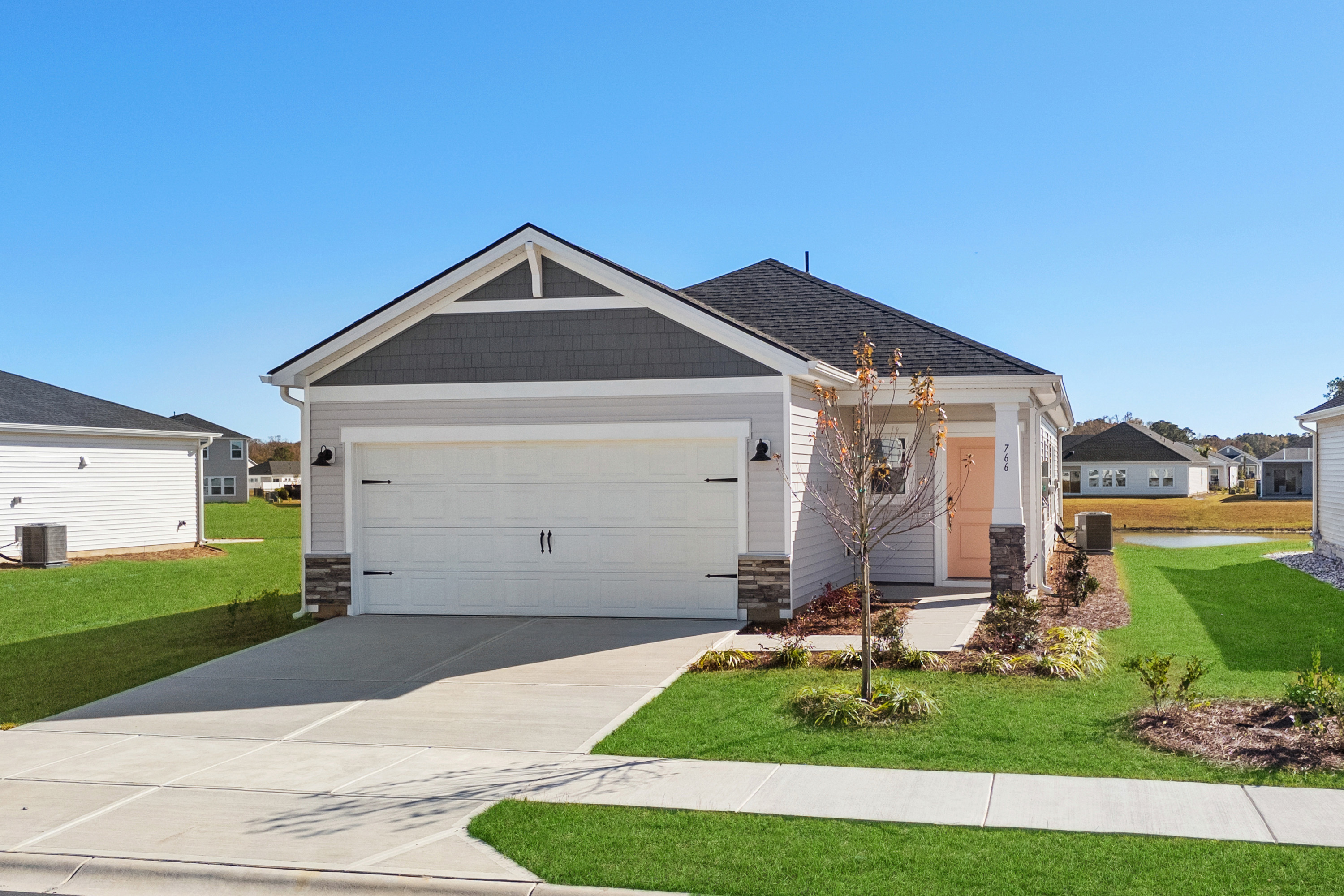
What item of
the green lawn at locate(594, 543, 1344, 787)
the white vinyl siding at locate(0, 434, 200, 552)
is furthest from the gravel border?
the white vinyl siding at locate(0, 434, 200, 552)

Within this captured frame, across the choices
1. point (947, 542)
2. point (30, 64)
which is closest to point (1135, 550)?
point (947, 542)

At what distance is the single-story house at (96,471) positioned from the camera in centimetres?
2377

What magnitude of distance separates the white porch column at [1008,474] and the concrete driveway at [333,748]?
4317mm

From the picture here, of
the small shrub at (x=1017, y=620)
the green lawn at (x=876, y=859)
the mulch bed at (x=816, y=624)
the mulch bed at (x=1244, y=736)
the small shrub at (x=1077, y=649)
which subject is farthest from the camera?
the mulch bed at (x=816, y=624)

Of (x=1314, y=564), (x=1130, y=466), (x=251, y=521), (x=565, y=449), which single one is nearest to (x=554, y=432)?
(x=565, y=449)

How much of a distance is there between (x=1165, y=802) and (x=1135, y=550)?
2062cm

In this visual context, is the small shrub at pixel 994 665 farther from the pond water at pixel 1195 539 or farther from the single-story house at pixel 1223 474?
the single-story house at pixel 1223 474

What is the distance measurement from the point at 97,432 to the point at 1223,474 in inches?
3366

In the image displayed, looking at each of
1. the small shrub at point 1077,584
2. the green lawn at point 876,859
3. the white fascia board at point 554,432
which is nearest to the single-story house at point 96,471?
the white fascia board at point 554,432

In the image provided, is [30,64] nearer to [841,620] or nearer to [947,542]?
[841,620]

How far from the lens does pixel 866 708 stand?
7957 millimetres

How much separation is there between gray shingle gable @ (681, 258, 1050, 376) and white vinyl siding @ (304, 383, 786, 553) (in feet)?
8.65

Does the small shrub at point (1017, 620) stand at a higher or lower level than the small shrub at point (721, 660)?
higher

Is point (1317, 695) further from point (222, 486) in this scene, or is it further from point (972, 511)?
point (222, 486)
